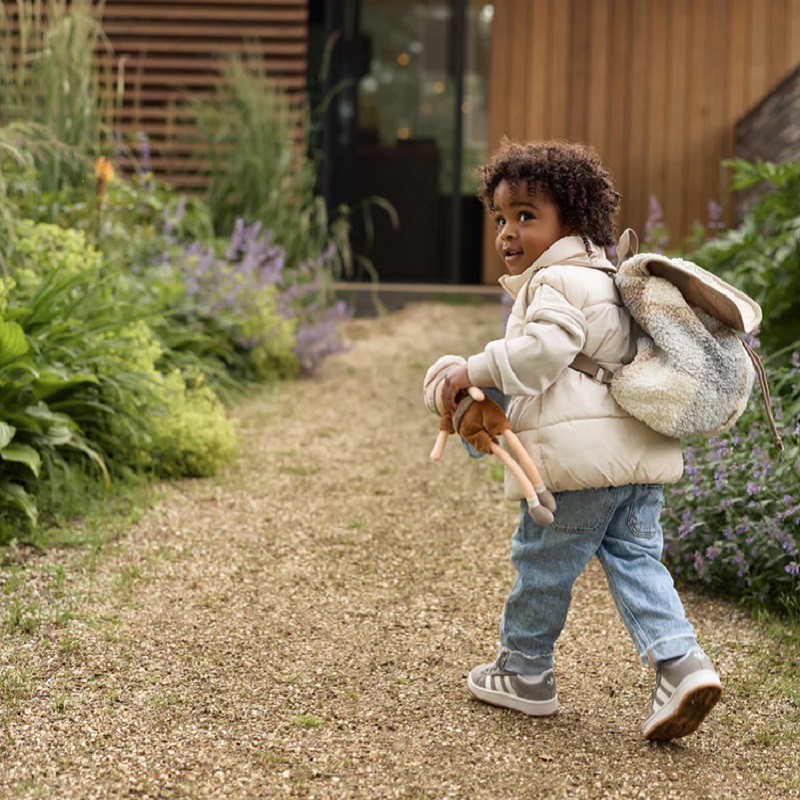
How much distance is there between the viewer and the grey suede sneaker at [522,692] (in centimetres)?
235

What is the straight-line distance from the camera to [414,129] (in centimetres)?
977

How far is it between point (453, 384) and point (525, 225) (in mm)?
363

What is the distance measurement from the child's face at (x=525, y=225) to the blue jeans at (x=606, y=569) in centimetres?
49

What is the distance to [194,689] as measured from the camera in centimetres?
247

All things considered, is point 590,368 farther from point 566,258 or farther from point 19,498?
point 19,498

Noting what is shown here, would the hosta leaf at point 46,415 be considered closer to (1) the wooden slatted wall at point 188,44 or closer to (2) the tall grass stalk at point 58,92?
(2) the tall grass stalk at point 58,92

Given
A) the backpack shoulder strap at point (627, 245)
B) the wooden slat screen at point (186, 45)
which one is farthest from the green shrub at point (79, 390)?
the wooden slat screen at point (186, 45)

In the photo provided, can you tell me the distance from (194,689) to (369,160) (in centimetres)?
777

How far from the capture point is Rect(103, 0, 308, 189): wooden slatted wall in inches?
331

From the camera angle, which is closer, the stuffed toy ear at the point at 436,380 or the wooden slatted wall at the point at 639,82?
the stuffed toy ear at the point at 436,380

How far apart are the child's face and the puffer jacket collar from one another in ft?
0.07

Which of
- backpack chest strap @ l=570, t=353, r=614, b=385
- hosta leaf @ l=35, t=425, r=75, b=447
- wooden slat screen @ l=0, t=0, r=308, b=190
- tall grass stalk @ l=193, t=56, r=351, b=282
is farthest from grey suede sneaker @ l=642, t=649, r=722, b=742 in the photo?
wooden slat screen @ l=0, t=0, r=308, b=190

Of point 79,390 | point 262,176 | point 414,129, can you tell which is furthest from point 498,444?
point 414,129

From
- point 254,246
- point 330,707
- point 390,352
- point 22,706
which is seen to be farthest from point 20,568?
point 390,352
